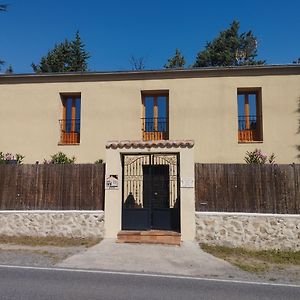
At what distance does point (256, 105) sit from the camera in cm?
1784

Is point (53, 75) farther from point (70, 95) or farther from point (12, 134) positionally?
point (12, 134)

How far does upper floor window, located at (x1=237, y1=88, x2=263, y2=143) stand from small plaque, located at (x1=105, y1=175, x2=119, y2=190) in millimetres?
7220

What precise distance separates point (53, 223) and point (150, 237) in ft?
11.4

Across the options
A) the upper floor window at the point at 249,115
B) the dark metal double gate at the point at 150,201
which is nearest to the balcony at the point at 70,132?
the dark metal double gate at the point at 150,201

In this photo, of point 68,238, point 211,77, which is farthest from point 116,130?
point 68,238

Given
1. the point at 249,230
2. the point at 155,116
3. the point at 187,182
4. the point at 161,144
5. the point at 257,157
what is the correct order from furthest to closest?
the point at 155,116, the point at 257,157, the point at 161,144, the point at 187,182, the point at 249,230

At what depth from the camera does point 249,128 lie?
17641 millimetres

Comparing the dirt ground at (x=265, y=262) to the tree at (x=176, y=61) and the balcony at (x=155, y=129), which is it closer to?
the balcony at (x=155, y=129)

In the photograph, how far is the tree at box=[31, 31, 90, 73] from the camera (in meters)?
38.0

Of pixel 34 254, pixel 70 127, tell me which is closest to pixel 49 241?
pixel 34 254

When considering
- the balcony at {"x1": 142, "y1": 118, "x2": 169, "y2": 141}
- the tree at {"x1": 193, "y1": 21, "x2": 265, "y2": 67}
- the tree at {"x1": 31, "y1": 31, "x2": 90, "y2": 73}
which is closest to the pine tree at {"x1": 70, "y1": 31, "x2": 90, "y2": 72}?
the tree at {"x1": 31, "y1": 31, "x2": 90, "y2": 73}

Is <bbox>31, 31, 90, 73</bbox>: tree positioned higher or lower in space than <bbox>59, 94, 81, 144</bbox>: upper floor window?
higher

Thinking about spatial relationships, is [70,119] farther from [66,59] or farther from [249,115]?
[66,59]

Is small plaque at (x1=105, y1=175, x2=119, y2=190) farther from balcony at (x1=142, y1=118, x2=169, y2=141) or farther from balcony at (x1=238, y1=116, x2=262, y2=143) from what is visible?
balcony at (x1=238, y1=116, x2=262, y2=143)
